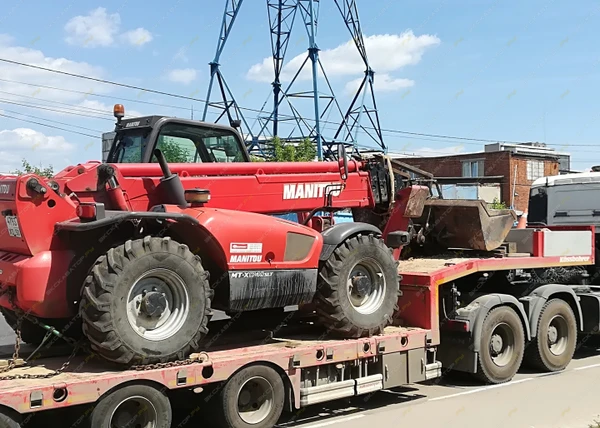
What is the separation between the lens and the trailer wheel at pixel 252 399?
6.15m

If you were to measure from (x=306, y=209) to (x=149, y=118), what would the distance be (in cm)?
199

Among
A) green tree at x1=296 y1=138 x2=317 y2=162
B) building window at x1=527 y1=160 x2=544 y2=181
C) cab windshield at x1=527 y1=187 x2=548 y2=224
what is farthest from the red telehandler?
building window at x1=527 y1=160 x2=544 y2=181

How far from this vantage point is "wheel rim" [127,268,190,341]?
5.68 meters

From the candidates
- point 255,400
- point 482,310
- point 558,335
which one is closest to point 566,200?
point 558,335

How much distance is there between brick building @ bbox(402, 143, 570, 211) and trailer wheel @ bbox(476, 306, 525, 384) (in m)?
34.1

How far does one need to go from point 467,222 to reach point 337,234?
2.83 m

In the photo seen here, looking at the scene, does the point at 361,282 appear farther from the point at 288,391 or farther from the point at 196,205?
the point at 196,205

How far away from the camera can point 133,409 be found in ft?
18.5

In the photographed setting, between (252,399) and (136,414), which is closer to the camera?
(136,414)

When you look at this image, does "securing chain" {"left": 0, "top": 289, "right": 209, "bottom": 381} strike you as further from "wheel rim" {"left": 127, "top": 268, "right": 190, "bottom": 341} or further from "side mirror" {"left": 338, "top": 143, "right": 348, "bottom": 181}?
"side mirror" {"left": 338, "top": 143, "right": 348, "bottom": 181}

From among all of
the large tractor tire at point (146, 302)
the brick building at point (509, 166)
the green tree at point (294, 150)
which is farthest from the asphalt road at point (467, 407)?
the brick building at point (509, 166)

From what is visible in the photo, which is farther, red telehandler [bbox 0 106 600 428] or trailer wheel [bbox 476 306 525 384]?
trailer wheel [bbox 476 306 525 384]

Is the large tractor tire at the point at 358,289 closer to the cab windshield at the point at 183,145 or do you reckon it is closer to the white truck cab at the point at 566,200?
the cab windshield at the point at 183,145

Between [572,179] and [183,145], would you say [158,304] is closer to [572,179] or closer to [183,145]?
[183,145]
